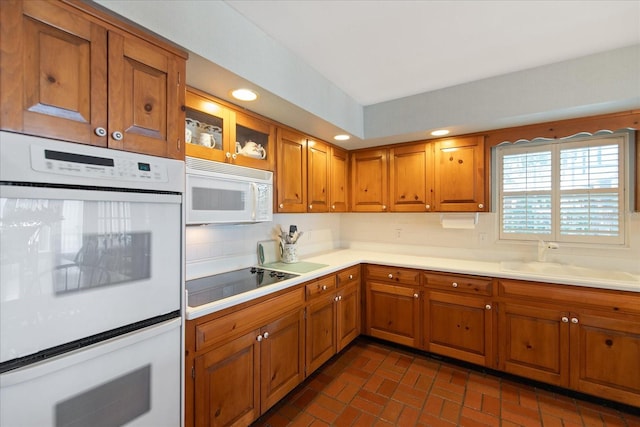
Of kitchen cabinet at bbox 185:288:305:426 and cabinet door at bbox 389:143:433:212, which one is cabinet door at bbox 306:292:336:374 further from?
cabinet door at bbox 389:143:433:212

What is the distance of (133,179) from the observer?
1.16 metres

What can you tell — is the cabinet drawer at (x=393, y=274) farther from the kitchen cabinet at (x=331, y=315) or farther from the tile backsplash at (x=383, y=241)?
the tile backsplash at (x=383, y=241)

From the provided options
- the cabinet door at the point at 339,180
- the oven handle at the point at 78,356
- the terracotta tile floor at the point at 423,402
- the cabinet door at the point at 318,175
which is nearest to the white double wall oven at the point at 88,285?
the oven handle at the point at 78,356

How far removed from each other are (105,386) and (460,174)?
2919mm

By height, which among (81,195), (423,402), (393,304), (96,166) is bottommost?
(423,402)

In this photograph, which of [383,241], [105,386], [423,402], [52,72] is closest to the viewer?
[52,72]

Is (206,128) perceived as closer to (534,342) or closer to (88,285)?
(88,285)

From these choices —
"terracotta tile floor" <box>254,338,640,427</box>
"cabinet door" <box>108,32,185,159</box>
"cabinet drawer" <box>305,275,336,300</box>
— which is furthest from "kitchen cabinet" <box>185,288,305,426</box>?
"cabinet door" <box>108,32,185,159</box>

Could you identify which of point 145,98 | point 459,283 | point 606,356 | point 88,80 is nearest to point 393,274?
point 459,283

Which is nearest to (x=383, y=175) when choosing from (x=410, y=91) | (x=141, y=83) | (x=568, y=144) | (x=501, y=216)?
(x=410, y=91)

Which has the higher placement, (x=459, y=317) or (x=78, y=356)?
(x=78, y=356)

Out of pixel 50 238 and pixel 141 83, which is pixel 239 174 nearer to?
pixel 141 83

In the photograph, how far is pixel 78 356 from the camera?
100cm

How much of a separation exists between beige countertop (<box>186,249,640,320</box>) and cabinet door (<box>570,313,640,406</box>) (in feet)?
0.83
